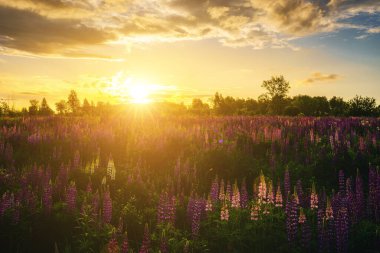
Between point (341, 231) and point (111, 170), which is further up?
point (111, 170)

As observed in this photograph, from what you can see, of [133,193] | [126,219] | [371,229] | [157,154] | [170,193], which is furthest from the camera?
[157,154]

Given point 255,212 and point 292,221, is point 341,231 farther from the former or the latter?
point 255,212

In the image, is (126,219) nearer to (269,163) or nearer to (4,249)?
(4,249)

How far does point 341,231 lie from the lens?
4.80m

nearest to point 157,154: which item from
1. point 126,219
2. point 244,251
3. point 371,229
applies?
point 126,219

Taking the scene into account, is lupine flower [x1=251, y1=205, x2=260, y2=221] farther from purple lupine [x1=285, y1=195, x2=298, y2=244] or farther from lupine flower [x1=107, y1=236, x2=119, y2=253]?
lupine flower [x1=107, y1=236, x2=119, y2=253]

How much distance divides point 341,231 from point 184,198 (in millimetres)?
2979

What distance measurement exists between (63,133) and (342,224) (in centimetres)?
933

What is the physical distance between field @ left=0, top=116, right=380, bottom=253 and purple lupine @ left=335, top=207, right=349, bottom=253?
0.05 feet

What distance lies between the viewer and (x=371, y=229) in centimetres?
550

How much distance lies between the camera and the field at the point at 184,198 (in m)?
5.10

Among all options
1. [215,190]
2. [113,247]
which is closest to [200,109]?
[215,190]

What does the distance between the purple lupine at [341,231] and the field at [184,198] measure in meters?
0.02

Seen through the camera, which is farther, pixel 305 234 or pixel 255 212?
pixel 255 212
